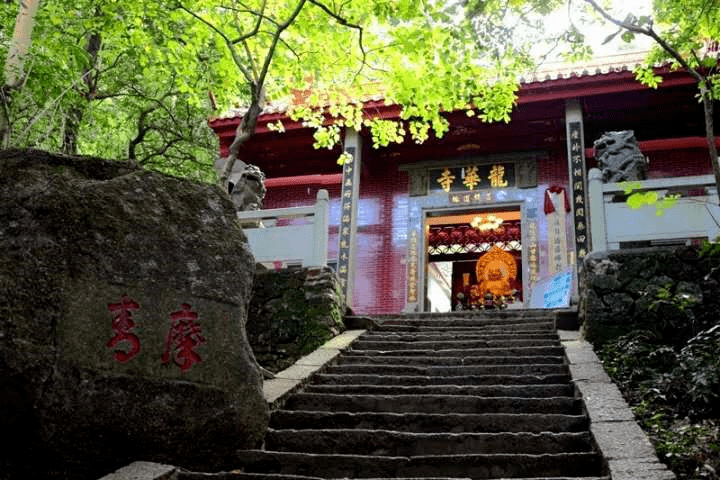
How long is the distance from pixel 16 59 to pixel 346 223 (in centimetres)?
635

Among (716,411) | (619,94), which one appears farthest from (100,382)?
(619,94)

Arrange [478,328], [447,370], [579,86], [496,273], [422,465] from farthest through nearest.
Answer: [496,273] < [579,86] < [478,328] < [447,370] < [422,465]

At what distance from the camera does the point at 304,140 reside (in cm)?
1291

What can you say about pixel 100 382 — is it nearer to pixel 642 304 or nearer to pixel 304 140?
pixel 642 304

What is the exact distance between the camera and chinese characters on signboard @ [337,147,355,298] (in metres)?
11.0

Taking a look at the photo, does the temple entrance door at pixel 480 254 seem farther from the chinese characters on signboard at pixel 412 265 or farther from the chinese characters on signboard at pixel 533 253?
the chinese characters on signboard at pixel 533 253

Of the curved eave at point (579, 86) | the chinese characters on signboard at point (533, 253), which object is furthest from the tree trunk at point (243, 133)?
the chinese characters on signboard at point (533, 253)

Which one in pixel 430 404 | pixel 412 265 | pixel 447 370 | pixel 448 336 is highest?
pixel 412 265

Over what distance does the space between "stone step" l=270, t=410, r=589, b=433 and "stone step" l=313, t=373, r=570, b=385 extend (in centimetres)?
99

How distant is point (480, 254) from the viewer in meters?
17.5

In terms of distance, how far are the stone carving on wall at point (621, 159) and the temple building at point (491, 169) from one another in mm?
1616

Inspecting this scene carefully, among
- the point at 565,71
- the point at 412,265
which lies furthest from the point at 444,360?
the point at 565,71

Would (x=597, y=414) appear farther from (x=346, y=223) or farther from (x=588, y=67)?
(x=588, y=67)

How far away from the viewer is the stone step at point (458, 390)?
551cm
